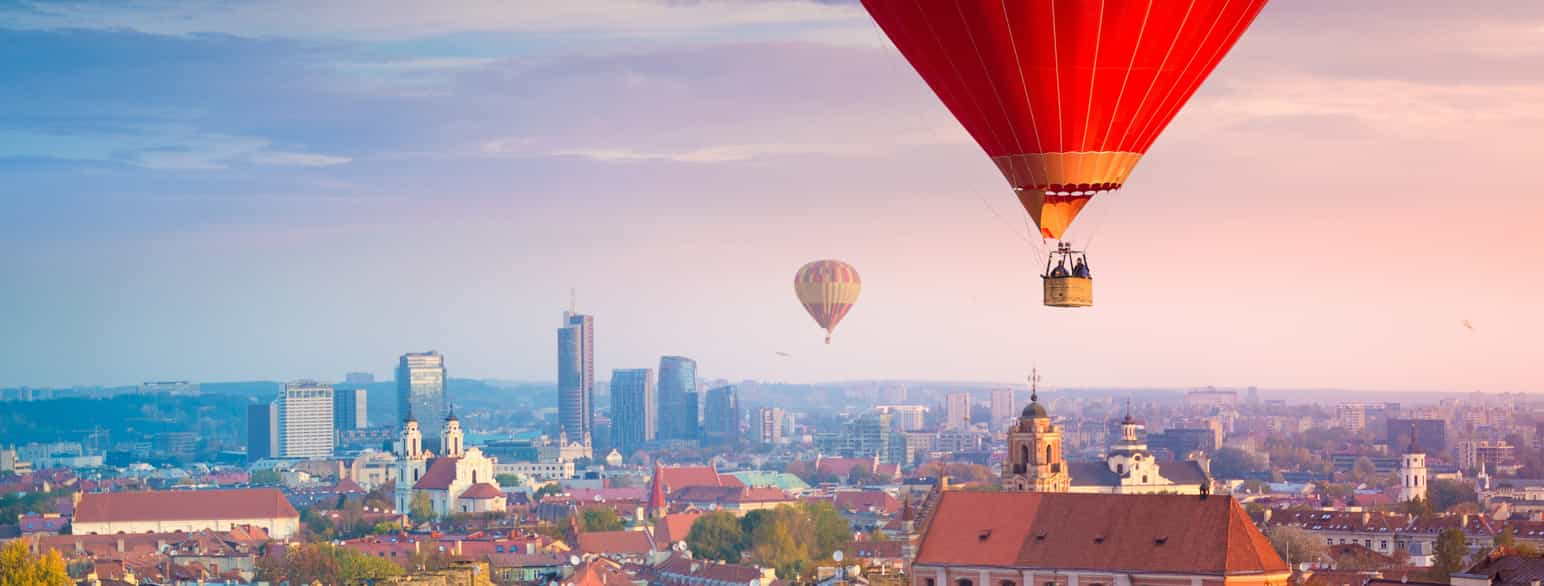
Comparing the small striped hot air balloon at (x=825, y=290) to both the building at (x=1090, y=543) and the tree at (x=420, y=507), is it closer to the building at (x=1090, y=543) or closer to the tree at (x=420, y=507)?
the building at (x=1090, y=543)

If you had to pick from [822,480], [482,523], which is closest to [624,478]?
[822,480]

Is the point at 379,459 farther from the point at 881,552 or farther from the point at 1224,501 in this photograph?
the point at 1224,501

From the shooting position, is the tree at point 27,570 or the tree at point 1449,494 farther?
the tree at point 1449,494

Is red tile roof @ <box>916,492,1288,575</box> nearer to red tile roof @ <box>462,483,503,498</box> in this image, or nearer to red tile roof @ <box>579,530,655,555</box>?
red tile roof @ <box>579,530,655,555</box>

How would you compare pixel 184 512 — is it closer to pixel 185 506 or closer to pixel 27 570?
pixel 185 506

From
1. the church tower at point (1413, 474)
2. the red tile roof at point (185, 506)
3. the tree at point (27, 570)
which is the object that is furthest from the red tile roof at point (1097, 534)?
the church tower at point (1413, 474)

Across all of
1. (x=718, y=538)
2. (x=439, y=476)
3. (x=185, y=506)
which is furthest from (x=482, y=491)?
(x=718, y=538)
